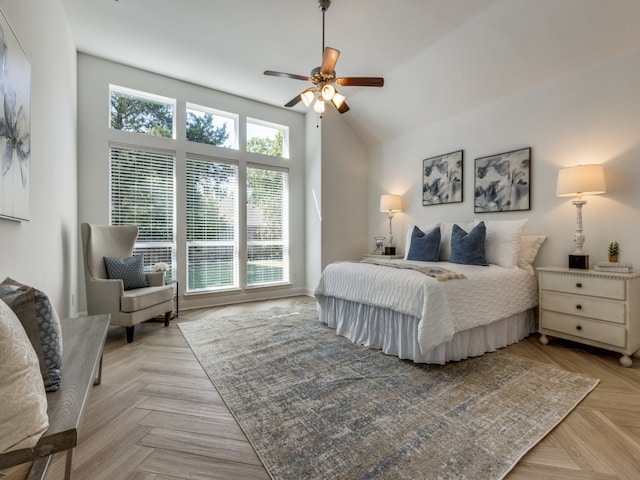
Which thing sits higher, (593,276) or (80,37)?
(80,37)

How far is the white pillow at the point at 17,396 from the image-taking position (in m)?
0.80

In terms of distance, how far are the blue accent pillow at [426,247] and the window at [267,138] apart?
109 inches

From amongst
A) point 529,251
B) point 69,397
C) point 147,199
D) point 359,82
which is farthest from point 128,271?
point 529,251

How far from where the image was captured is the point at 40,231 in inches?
89.3

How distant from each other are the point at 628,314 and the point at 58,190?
495cm

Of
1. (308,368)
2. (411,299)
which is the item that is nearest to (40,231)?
(308,368)

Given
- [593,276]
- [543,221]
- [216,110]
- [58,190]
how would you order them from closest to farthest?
1. [593,276]
2. [58,190]
3. [543,221]
4. [216,110]

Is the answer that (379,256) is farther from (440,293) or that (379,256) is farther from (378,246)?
(440,293)

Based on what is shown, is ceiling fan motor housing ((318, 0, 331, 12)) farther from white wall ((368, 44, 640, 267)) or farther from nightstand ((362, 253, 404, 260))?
nightstand ((362, 253, 404, 260))

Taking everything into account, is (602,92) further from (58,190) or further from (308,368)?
(58,190)

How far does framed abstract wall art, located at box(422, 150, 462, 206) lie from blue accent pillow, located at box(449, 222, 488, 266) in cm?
100

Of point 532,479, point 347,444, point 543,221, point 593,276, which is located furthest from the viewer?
point 543,221

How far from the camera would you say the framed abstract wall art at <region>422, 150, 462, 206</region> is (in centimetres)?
416

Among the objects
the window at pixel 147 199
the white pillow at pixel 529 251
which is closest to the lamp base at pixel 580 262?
the white pillow at pixel 529 251
